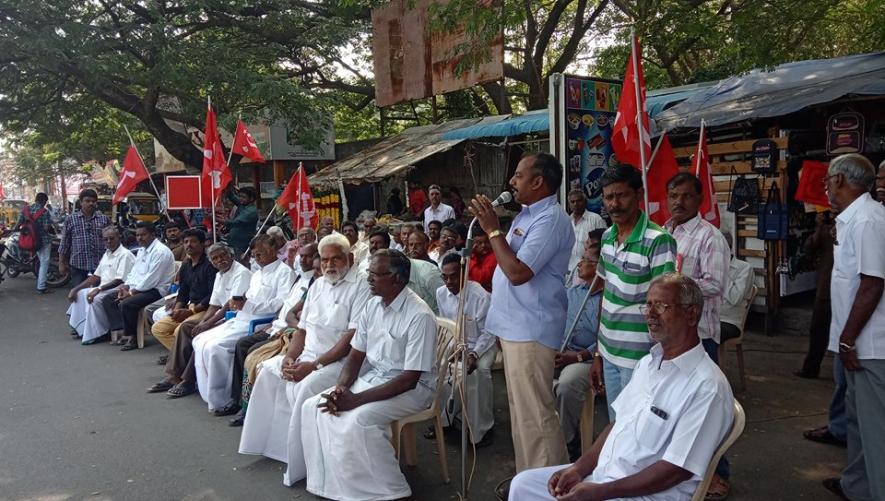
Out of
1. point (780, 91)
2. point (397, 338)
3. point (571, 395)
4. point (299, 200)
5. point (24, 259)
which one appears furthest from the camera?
point (24, 259)

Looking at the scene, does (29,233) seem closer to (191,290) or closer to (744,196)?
(191,290)

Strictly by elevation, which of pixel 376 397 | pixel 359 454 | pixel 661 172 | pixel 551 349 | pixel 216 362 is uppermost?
pixel 661 172

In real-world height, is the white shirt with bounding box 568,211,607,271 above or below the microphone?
below

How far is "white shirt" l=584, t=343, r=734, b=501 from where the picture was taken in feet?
7.47

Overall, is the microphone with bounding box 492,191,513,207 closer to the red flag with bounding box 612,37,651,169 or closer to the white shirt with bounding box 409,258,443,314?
the red flag with bounding box 612,37,651,169

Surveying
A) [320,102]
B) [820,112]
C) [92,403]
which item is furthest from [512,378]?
[320,102]

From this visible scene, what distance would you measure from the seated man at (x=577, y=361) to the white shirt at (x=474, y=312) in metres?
0.61

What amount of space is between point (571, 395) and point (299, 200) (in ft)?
19.3

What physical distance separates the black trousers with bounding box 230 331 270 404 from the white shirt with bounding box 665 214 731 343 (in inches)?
132

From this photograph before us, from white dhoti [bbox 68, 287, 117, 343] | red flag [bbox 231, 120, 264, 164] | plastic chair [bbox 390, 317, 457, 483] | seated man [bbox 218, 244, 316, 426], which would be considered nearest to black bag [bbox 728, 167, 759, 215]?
plastic chair [bbox 390, 317, 457, 483]

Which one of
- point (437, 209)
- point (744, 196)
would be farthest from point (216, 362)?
point (744, 196)

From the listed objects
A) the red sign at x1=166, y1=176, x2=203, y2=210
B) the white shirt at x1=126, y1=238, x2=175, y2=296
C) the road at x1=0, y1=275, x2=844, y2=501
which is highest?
the red sign at x1=166, y1=176, x2=203, y2=210

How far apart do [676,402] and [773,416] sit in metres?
3.02

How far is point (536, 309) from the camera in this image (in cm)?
320
